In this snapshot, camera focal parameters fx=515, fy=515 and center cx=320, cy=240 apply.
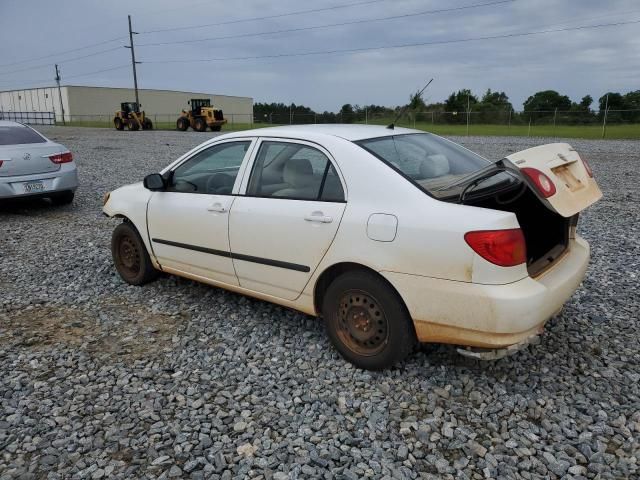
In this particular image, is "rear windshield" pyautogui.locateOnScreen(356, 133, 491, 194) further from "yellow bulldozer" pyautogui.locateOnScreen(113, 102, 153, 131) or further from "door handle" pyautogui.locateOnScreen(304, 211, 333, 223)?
"yellow bulldozer" pyautogui.locateOnScreen(113, 102, 153, 131)

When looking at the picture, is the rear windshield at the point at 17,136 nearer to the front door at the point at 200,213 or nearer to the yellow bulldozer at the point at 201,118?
the front door at the point at 200,213

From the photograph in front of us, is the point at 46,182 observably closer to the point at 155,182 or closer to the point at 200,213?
the point at 155,182

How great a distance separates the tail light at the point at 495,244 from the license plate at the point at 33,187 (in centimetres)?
767

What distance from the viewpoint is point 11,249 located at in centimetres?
675

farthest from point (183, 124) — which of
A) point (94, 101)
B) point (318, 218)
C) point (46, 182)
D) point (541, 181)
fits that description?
point (94, 101)

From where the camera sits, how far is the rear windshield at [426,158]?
11.3 feet

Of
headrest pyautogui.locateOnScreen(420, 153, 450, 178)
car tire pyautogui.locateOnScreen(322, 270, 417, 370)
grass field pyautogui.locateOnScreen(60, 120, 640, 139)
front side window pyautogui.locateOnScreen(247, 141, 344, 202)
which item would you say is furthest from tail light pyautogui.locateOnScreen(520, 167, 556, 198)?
grass field pyautogui.locateOnScreen(60, 120, 640, 139)

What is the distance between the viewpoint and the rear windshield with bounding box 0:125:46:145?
27.4ft

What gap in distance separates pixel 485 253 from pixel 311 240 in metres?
1.16

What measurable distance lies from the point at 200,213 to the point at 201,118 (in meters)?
32.6

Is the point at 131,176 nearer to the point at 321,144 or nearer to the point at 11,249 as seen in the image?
the point at 11,249

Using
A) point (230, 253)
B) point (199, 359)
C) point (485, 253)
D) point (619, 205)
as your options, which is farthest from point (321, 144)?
point (619, 205)

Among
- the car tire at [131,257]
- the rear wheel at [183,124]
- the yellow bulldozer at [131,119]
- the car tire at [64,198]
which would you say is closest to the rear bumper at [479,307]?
the car tire at [131,257]

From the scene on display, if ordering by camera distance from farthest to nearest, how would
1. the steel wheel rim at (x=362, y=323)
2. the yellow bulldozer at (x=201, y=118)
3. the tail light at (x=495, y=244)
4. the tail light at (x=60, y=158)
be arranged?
1. the yellow bulldozer at (x=201, y=118)
2. the tail light at (x=60, y=158)
3. the steel wheel rim at (x=362, y=323)
4. the tail light at (x=495, y=244)
